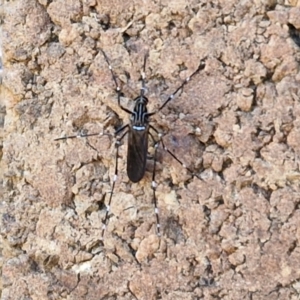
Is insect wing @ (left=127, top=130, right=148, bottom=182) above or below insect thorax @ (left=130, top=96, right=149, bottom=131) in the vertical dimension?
below

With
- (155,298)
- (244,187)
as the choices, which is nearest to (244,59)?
(244,187)

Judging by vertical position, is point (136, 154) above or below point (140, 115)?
below

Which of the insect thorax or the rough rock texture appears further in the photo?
the insect thorax

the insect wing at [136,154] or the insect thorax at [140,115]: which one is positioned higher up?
the insect thorax at [140,115]

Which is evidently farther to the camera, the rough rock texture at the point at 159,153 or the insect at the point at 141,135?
the insect at the point at 141,135
